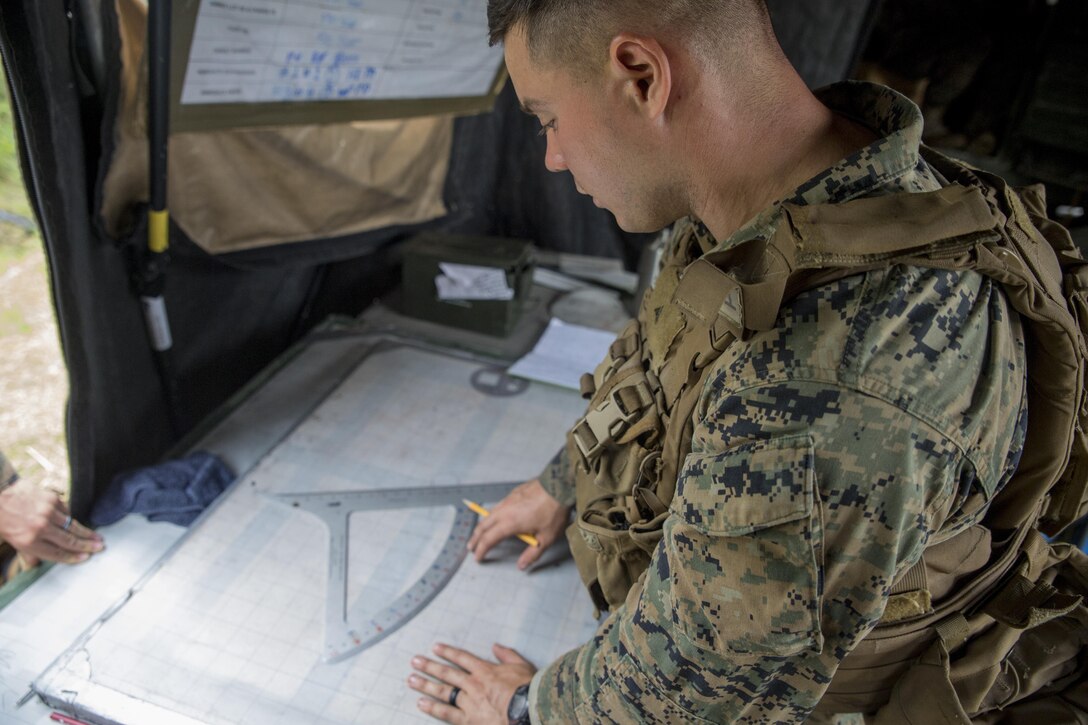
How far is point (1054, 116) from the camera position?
3844 mm

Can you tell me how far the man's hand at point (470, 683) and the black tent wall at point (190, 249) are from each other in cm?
69

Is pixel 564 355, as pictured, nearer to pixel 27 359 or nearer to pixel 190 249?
pixel 190 249

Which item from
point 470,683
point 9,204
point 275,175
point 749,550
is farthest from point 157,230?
point 9,204

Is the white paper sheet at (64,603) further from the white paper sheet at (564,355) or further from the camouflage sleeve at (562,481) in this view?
the white paper sheet at (564,355)

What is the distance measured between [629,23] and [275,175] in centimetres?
114

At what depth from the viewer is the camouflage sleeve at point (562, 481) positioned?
1240mm

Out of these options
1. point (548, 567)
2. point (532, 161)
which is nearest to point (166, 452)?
point (548, 567)

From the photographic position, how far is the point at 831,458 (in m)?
0.61

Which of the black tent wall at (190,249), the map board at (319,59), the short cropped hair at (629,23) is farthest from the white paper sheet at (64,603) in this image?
the short cropped hair at (629,23)

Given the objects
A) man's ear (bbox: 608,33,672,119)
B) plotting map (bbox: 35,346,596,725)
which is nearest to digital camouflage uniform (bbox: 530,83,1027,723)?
man's ear (bbox: 608,33,672,119)

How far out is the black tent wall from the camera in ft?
3.36

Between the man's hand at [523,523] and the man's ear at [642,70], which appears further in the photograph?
the man's hand at [523,523]

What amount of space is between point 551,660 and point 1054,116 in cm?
426

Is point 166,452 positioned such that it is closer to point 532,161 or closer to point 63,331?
point 63,331
